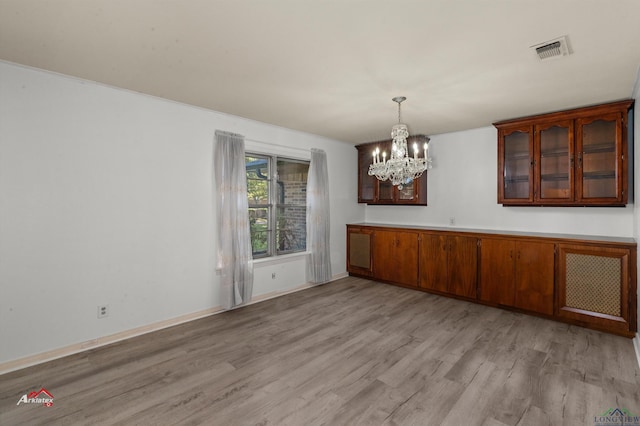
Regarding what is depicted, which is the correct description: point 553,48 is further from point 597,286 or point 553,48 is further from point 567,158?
point 597,286

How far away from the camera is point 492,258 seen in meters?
4.02

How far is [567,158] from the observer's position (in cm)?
366

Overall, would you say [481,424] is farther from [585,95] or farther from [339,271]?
[339,271]

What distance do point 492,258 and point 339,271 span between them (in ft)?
8.42

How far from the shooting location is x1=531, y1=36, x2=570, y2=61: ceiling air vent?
2113 millimetres

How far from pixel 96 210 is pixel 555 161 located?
526cm

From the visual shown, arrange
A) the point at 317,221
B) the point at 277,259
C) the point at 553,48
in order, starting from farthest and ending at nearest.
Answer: the point at 317,221
the point at 277,259
the point at 553,48

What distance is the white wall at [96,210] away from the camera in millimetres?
2551

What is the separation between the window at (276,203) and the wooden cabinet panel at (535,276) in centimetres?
308

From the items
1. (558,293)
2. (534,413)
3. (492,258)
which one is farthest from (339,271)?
(534,413)

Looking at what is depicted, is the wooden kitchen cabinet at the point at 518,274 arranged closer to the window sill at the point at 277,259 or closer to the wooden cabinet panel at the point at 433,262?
the wooden cabinet panel at the point at 433,262

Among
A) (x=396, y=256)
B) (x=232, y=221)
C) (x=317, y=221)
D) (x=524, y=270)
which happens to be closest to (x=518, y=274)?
(x=524, y=270)

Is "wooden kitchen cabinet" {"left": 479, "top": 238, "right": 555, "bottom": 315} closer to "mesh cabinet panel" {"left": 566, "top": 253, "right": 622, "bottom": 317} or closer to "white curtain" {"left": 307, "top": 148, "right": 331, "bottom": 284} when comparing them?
"mesh cabinet panel" {"left": 566, "top": 253, "right": 622, "bottom": 317}

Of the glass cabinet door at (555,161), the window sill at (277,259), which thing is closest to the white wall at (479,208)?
the glass cabinet door at (555,161)
